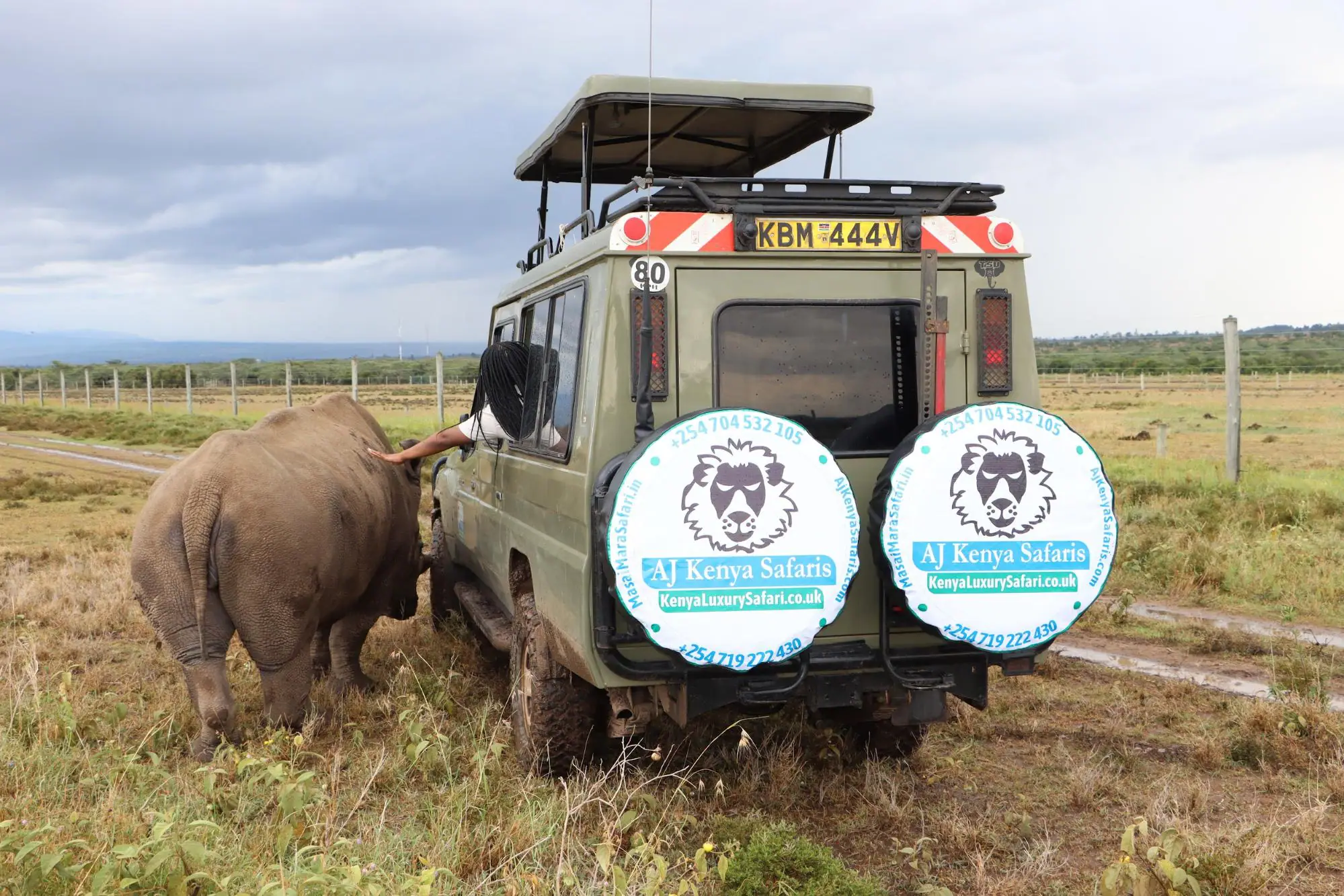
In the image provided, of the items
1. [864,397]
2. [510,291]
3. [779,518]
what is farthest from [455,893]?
[510,291]

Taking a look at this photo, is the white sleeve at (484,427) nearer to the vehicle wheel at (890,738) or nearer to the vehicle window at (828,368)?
the vehicle window at (828,368)

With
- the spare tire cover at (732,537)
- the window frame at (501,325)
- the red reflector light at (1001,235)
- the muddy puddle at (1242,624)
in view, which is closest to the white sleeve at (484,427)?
the window frame at (501,325)

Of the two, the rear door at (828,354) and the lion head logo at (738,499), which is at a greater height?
the rear door at (828,354)

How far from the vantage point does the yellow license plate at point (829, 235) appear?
14.9 ft

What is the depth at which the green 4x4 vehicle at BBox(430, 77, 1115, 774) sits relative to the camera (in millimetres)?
3961

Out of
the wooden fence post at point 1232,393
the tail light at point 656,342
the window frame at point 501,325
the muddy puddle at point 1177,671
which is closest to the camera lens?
the tail light at point 656,342

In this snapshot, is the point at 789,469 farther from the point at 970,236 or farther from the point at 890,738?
the point at 890,738

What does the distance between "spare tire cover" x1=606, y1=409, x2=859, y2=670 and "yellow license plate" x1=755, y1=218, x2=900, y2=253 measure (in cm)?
93

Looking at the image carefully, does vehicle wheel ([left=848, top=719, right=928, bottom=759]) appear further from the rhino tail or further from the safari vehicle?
the rhino tail

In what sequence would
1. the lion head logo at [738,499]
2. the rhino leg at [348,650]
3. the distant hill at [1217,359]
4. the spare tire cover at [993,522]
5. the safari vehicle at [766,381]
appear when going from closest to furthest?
the lion head logo at [738,499] < the spare tire cover at [993,522] < the safari vehicle at [766,381] < the rhino leg at [348,650] < the distant hill at [1217,359]

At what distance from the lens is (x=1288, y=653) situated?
7484 mm

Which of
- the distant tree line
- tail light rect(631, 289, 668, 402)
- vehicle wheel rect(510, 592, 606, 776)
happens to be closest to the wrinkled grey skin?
vehicle wheel rect(510, 592, 606, 776)

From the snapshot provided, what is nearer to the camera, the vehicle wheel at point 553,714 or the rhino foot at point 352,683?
the vehicle wheel at point 553,714

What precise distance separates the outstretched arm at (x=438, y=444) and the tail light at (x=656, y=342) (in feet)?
8.81
